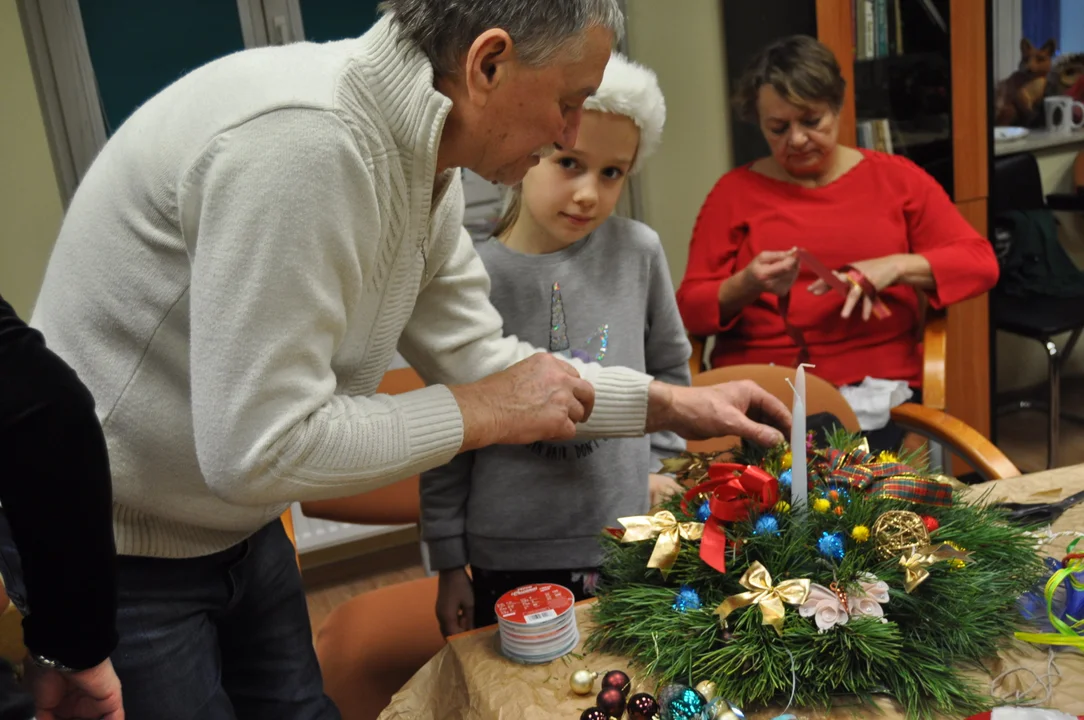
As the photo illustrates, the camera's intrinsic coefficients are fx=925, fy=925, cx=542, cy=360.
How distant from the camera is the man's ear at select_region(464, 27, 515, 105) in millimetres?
888

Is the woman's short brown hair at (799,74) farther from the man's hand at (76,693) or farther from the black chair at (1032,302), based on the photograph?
the man's hand at (76,693)

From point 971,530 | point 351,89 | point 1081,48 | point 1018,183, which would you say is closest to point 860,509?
point 971,530

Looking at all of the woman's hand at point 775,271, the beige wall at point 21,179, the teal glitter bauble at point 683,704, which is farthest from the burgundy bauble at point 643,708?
the beige wall at point 21,179

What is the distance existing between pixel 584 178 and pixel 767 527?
0.63m

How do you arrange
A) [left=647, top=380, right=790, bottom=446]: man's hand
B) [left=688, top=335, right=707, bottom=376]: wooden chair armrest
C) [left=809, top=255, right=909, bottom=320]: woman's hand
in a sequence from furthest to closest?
[left=688, top=335, right=707, bottom=376]: wooden chair armrest < [left=809, top=255, right=909, bottom=320]: woman's hand < [left=647, top=380, right=790, bottom=446]: man's hand

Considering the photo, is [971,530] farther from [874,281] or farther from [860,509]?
[874,281]

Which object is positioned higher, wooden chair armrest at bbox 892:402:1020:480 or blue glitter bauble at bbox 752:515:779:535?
blue glitter bauble at bbox 752:515:779:535

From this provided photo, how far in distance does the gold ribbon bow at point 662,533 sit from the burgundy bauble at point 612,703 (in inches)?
5.9

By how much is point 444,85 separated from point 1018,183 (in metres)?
2.87

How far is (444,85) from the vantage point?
0.96m

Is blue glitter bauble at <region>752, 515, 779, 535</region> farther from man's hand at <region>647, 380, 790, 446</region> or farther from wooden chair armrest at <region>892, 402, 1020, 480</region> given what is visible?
wooden chair armrest at <region>892, 402, 1020, 480</region>

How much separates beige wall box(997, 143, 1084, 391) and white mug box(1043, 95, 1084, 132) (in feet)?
0.23

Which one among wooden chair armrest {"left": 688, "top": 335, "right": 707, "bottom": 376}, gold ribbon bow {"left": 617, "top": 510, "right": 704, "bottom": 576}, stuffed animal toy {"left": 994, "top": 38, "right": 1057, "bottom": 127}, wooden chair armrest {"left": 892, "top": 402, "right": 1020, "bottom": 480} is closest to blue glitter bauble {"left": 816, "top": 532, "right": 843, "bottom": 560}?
gold ribbon bow {"left": 617, "top": 510, "right": 704, "bottom": 576}

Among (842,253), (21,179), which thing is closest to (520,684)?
(842,253)
